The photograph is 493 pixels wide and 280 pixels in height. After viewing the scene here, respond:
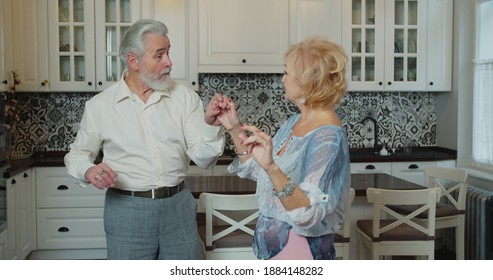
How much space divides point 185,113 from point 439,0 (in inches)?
109

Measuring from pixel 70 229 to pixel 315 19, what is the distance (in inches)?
84.2

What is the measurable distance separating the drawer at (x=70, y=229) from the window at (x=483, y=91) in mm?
2497

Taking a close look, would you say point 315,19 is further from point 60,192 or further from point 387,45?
point 60,192

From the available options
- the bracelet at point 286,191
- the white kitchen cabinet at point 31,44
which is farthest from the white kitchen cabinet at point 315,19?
→ the bracelet at point 286,191

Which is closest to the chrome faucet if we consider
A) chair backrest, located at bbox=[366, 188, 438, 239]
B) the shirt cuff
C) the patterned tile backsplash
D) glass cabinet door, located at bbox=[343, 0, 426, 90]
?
the patterned tile backsplash

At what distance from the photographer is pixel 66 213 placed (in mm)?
3463

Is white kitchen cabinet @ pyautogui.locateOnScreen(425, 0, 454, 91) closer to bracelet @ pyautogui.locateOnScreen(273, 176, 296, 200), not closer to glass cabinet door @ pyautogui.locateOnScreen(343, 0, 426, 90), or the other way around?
glass cabinet door @ pyautogui.locateOnScreen(343, 0, 426, 90)

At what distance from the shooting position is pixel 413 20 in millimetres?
3893

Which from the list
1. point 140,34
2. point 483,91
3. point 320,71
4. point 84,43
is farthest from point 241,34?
point 320,71

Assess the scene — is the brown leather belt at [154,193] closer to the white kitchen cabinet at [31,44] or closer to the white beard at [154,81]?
the white beard at [154,81]

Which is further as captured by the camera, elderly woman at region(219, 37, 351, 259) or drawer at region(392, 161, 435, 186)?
drawer at region(392, 161, 435, 186)

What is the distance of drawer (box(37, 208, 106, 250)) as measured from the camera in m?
3.45

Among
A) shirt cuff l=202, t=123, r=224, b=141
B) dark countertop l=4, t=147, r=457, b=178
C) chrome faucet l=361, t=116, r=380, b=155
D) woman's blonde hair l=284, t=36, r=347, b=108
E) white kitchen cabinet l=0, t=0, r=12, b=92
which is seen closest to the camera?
woman's blonde hair l=284, t=36, r=347, b=108
